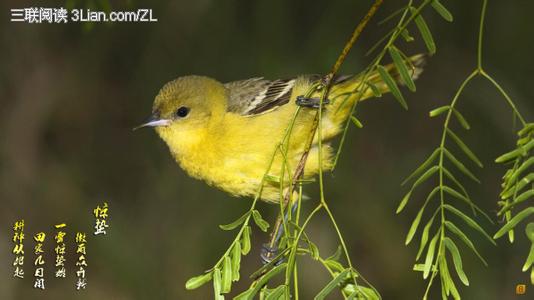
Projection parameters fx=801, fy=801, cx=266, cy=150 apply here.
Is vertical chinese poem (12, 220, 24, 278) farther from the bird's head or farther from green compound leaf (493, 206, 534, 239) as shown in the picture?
green compound leaf (493, 206, 534, 239)

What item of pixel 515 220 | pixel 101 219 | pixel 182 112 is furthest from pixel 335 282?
pixel 101 219

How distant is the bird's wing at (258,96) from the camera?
10.4 feet

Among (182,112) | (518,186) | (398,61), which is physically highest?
(182,112)

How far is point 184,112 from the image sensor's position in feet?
10.3

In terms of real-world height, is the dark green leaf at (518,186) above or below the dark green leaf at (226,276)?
above

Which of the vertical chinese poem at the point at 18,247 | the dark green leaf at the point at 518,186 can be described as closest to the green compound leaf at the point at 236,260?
the dark green leaf at the point at 518,186

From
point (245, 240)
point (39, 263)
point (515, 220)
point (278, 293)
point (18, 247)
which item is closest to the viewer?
point (515, 220)

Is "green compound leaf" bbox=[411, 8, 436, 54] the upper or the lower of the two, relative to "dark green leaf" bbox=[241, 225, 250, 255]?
upper

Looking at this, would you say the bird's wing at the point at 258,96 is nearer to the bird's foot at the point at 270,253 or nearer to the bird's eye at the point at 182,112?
the bird's eye at the point at 182,112

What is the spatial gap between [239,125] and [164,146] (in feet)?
6.94

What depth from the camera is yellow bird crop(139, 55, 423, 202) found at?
2.97m

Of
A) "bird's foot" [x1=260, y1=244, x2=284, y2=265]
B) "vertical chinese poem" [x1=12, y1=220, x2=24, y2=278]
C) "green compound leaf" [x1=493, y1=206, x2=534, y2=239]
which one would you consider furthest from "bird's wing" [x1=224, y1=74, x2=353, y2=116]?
"vertical chinese poem" [x1=12, y1=220, x2=24, y2=278]

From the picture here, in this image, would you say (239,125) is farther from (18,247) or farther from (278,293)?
(18,247)

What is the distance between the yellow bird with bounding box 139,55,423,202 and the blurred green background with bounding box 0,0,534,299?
1.13 m
